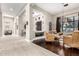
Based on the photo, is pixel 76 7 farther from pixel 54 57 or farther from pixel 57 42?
pixel 57 42

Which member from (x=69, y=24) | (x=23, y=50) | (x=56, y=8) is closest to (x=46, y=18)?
(x=56, y=8)

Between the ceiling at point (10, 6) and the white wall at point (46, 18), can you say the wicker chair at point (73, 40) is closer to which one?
the white wall at point (46, 18)

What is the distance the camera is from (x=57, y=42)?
4699 millimetres

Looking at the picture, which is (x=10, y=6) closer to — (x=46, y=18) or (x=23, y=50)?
(x=46, y=18)

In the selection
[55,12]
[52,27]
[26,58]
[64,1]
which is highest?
[64,1]

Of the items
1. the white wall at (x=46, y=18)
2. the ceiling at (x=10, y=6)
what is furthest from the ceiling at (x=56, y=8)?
the ceiling at (x=10, y=6)

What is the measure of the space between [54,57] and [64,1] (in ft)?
6.40

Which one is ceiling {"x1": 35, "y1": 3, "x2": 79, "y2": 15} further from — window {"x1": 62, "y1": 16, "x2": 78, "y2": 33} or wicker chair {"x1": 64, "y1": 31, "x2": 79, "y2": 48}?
wicker chair {"x1": 64, "y1": 31, "x2": 79, "y2": 48}

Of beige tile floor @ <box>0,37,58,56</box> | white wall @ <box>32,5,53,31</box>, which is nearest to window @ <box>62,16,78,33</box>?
white wall @ <box>32,5,53,31</box>

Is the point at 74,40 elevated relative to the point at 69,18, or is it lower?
lower

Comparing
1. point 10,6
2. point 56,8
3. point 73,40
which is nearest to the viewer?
point 56,8

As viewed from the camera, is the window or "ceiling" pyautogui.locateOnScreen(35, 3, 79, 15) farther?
"ceiling" pyautogui.locateOnScreen(35, 3, 79, 15)

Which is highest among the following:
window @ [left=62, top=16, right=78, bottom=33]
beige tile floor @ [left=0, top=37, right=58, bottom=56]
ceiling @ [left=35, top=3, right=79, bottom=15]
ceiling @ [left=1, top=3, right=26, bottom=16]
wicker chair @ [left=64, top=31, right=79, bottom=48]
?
ceiling @ [left=1, top=3, right=26, bottom=16]

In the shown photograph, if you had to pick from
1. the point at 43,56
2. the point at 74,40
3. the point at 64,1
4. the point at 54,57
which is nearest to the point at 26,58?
the point at 43,56
